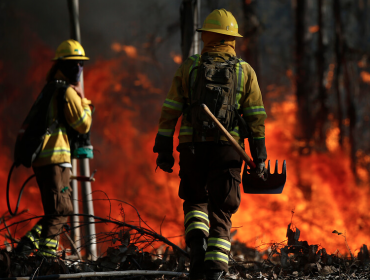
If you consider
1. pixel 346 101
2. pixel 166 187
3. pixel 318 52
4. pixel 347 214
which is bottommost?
pixel 347 214

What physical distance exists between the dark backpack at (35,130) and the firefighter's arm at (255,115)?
1800 millimetres

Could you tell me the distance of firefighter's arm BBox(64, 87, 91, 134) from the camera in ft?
12.8

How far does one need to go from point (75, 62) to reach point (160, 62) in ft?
15.5

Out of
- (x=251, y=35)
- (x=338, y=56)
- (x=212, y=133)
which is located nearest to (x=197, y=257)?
(x=212, y=133)

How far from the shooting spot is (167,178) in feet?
27.8

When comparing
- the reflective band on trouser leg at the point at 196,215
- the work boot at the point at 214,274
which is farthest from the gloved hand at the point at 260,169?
the work boot at the point at 214,274

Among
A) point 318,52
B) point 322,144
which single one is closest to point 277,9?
point 318,52

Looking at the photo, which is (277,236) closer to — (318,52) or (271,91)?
(271,91)

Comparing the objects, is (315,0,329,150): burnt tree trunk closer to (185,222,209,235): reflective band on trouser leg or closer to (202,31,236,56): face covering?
(202,31,236,56): face covering

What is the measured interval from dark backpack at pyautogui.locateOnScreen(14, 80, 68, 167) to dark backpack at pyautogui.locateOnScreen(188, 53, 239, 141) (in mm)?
1555

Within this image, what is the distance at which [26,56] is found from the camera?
8.76 metres

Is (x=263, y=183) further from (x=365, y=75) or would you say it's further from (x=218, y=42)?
(x=365, y=75)

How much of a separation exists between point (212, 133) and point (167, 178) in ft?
18.4

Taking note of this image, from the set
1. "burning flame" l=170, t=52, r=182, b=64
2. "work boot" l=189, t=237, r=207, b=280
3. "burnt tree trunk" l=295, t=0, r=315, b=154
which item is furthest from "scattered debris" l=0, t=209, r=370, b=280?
"burning flame" l=170, t=52, r=182, b=64
